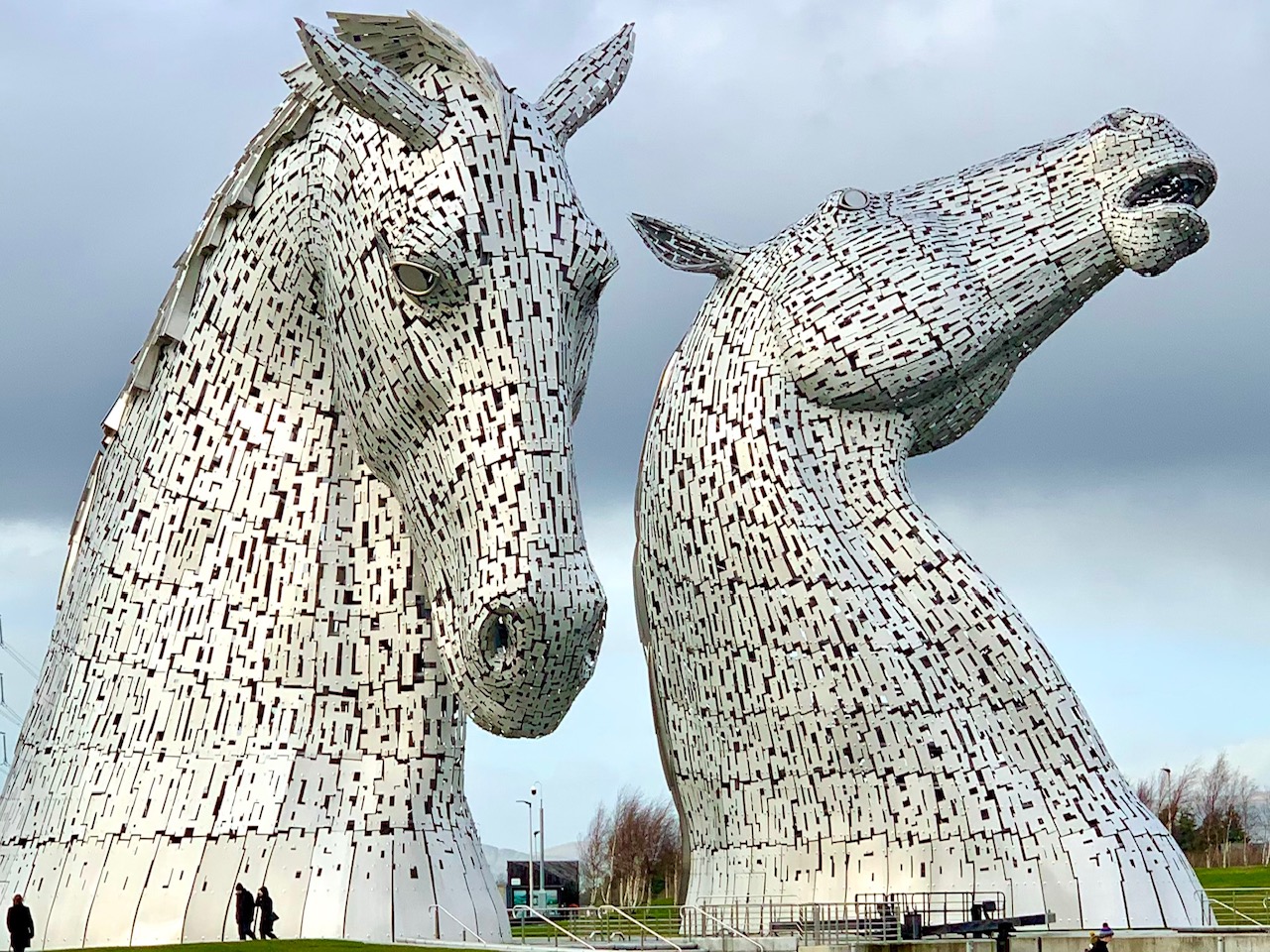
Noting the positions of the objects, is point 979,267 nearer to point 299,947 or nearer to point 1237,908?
point 299,947

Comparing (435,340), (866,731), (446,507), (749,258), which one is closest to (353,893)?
(446,507)

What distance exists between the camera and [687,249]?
2055cm

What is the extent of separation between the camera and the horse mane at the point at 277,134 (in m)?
8.14

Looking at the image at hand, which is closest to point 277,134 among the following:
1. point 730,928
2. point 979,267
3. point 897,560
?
point 730,928

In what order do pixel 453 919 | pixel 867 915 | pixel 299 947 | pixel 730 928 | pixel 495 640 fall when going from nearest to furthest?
pixel 495 640
pixel 299 947
pixel 453 919
pixel 730 928
pixel 867 915

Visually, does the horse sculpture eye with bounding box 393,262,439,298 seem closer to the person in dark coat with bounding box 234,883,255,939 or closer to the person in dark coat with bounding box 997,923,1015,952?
the person in dark coat with bounding box 234,883,255,939

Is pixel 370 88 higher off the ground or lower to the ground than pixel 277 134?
lower

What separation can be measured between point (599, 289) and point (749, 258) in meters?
12.3

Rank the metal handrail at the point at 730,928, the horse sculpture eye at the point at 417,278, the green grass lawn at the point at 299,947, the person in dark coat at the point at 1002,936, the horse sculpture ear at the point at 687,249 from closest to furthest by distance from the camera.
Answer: the horse sculpture eye at the point at 417,278
the green grass lawn at the point at 299,947
the person in dark coat at the point at 1002,936
the metal handrail at the point at 730,928
the horse sculpture ear at the point at 687,249

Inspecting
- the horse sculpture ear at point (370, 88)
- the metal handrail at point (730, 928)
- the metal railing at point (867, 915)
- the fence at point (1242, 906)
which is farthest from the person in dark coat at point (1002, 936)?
the horse sculpture ear at point (370, 88)

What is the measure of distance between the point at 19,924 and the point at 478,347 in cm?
323

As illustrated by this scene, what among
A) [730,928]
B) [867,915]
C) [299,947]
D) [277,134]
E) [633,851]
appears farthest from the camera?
[633,851]

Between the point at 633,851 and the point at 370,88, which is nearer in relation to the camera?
the point at 370,88

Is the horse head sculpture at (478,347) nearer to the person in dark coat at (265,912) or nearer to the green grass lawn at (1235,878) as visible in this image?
the person in dark coat at (265,912)
